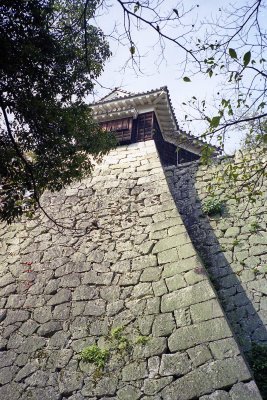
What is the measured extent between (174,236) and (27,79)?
3279 millimetres

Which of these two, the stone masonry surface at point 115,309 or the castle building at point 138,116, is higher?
the castle building at point 138,116

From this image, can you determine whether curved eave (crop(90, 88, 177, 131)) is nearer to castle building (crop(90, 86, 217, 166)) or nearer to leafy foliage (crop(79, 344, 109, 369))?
castle building (crop(90, 86, 217, 166))

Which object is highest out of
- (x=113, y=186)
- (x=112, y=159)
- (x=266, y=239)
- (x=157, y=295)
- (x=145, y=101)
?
(x=145, y=101)

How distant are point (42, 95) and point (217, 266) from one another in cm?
432

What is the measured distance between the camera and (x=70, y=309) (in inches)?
179

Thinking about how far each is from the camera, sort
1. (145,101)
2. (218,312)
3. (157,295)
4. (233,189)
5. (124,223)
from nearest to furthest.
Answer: (218,312) < (157,295) < (124,223) < (233,189) < (145,101)

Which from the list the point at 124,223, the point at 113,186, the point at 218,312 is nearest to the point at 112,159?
the point at 113,186

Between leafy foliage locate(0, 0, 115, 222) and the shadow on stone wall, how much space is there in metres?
3.12

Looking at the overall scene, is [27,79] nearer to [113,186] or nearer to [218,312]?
[113,186]

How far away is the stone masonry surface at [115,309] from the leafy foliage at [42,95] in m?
1.63

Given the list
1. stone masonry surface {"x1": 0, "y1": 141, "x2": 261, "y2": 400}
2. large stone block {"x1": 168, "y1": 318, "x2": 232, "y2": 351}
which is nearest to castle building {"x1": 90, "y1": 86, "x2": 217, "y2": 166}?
stone masonry surface {"x1": 0, "y1": 141, "x2": 261, "y2": 400}

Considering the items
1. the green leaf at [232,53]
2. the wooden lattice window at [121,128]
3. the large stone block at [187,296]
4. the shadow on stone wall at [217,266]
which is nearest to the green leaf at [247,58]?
the green leaf at [232,53]

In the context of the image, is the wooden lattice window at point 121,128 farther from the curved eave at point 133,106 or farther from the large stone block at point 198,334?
the large stone block at point 198,334

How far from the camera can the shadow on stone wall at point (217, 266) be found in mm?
4812
